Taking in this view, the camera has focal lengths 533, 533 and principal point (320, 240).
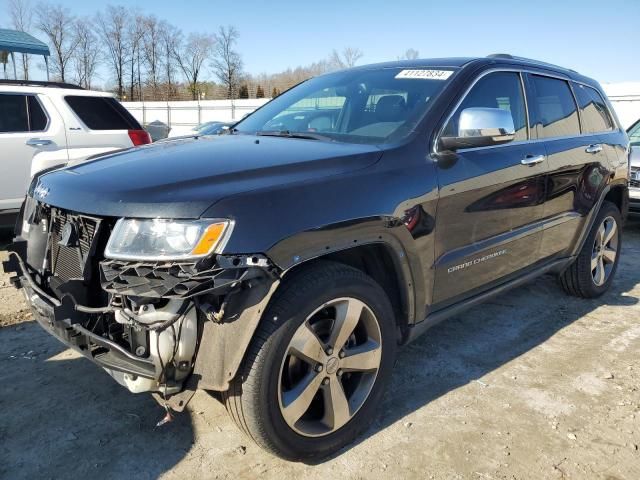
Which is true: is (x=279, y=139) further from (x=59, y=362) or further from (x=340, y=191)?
(x=59, y=362)

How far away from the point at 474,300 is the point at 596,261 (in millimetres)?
2070

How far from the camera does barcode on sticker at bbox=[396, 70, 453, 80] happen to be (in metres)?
3.12

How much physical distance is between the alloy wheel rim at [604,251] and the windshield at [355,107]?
2.36 meters

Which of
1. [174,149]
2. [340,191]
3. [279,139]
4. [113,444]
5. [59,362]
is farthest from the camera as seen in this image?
[59,362]

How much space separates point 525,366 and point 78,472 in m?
2.64

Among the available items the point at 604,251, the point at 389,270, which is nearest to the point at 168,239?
the point at 389,270

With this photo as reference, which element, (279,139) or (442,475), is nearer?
(442,475)

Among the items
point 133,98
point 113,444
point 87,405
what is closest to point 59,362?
point 87,405

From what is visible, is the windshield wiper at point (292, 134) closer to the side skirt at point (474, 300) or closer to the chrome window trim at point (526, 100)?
the chrome window trim at point (526, 100)

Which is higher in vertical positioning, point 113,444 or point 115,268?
point 115,268

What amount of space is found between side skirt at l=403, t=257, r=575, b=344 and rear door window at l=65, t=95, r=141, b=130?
199 inches

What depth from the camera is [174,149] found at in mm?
2740

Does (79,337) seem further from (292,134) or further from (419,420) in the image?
(419,420)

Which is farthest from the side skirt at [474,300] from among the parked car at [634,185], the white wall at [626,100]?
the white wall at [626,100]
